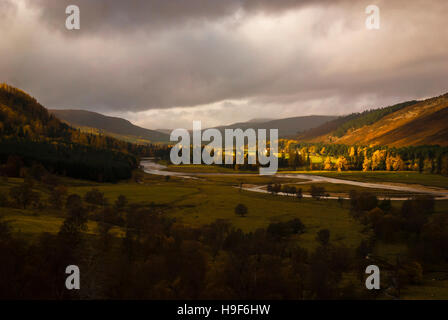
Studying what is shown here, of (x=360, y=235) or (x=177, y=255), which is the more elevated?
(x=177, y=255)

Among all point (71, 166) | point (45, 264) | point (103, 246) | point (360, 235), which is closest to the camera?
point (45, 264)

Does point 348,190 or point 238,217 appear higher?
point 348,190

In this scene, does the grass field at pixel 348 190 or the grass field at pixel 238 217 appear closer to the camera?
the grass field at pixel 238 217

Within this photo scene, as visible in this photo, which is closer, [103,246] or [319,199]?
[103,246]

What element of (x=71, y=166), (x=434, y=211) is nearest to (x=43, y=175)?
(x=71, y=166)

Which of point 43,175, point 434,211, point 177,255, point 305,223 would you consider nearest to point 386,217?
point 305,223

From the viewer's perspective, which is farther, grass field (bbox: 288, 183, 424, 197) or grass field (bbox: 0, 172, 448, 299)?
grass field (bbox: 288, 183, 424, 197)

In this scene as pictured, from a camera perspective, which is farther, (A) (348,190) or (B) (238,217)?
(A) (348,190)
